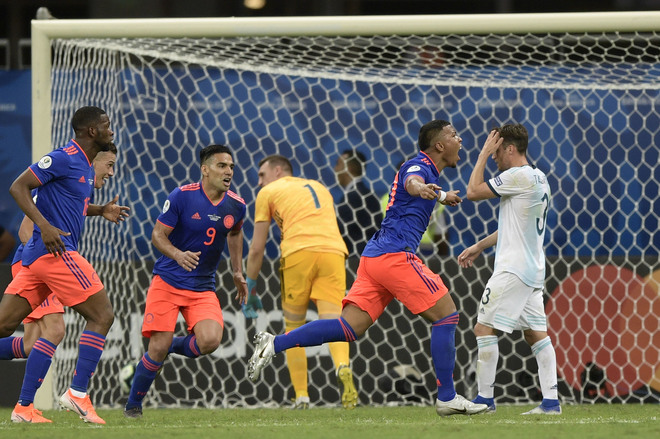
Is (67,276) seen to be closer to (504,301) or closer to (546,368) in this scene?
(504,301)

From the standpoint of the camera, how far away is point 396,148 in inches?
352

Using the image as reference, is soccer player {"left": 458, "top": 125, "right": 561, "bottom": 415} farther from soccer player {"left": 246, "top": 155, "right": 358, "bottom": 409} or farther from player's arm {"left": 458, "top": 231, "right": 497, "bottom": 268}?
soccer player {"left": 246, "top": 155, "right": 358, "bottom": 409}

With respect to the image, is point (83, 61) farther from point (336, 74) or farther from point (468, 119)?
point (468, 119)

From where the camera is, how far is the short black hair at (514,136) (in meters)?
6.24

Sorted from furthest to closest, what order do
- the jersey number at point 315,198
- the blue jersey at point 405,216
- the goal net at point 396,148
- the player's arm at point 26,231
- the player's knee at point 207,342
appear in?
the goal net at point 396,148, the jersey number at point 315,198, the player's arm at point 26,231, the player's knee at point 207,342, the blue jersey at point 405,216

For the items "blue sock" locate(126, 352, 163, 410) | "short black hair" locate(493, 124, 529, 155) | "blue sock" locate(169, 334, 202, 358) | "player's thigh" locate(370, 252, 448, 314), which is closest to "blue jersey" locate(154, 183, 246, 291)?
"blue sock" locate(169, 334, 202, 358)

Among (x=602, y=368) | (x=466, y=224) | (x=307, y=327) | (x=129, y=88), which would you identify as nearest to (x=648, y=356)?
(x=602, y=368)

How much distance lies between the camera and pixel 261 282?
7.92 m

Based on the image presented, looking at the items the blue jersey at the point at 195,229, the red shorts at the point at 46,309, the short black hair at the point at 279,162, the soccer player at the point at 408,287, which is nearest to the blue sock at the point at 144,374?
the blue jersey at the point at 195,229

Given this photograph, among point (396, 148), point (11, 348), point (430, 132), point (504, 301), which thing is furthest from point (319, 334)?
point (396, 148)

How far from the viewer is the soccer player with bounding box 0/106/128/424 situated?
5.61 m

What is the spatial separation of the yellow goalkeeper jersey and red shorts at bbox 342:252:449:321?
1.43 meters

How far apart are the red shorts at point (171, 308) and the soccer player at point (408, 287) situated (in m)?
0.40

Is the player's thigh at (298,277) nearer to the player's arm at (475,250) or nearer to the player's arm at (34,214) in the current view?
the player's arm at (475,250)
